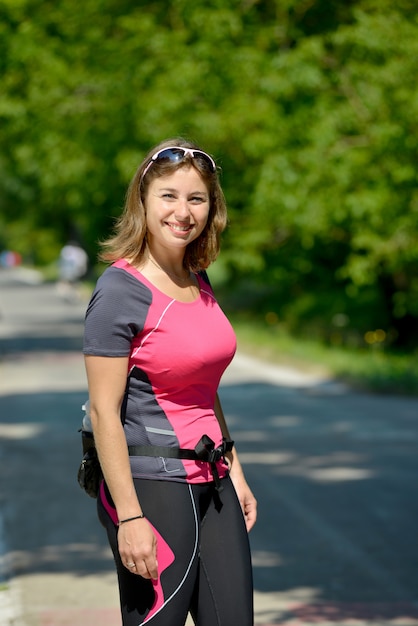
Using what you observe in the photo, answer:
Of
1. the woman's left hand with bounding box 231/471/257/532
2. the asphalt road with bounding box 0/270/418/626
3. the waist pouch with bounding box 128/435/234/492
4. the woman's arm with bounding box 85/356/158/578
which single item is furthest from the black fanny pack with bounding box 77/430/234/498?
the asphalt road with bounding box 0/270/418/626

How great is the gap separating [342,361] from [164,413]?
51.4 ft

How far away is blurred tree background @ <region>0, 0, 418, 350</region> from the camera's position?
60.7ft

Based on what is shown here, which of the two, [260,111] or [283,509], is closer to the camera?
[283,509]

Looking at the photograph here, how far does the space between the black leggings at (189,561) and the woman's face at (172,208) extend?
645 mm

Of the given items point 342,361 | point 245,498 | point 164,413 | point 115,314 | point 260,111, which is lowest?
point 245,498

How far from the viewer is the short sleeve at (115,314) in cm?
311

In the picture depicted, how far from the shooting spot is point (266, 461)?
34.0 feet

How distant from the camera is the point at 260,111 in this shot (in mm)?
20078

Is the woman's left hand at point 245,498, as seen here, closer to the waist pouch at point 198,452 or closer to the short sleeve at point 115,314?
the waist pouch at point 198,452

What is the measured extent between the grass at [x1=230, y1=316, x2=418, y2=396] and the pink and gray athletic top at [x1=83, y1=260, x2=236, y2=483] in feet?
41.5

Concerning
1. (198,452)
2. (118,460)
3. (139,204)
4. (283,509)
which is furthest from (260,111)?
(118,460)

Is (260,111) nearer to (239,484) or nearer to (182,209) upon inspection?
(239,484)

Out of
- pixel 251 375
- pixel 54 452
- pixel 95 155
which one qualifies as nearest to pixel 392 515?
pixel 54 452

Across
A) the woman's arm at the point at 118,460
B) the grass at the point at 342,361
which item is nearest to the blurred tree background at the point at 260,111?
the grass at the point at 342,361
